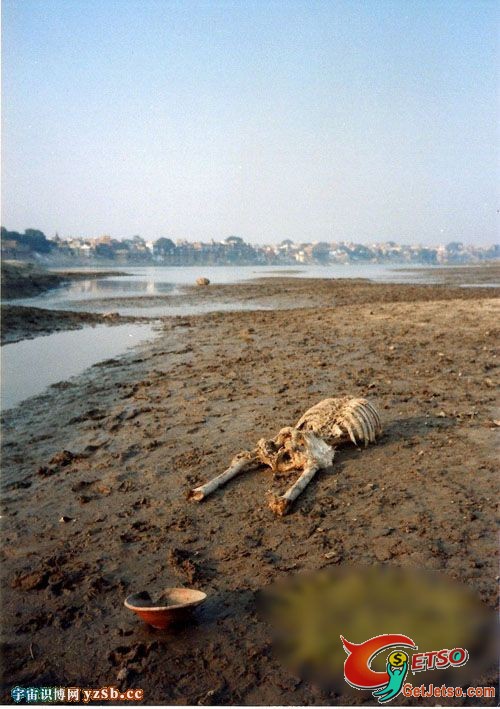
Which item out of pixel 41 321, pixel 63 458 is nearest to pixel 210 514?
pixel 63 458

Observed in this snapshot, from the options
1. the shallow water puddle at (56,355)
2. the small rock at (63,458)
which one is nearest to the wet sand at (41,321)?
the shallow water puddle at (56,355)

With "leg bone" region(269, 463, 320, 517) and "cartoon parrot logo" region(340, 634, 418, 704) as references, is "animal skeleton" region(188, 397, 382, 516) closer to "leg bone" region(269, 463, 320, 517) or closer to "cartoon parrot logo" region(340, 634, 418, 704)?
"leg bone" region(269, 463, 320, 517)

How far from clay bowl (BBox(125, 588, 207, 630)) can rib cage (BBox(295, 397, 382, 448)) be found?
2.76 meters

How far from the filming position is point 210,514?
4.74 m

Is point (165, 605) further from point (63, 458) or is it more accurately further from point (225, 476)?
point (63, 458)

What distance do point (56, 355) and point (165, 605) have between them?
1148cm

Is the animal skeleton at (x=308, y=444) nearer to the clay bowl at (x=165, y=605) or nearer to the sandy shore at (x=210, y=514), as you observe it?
the sandy shore at (x=210, y=514)

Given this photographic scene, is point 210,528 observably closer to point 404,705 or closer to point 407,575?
point 407,575

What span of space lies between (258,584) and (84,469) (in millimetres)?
3208

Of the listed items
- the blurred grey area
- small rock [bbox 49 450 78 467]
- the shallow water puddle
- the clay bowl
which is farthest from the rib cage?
the shallow water puddle

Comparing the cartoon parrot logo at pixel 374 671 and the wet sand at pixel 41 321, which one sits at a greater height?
the wet sand at pixel 41 321

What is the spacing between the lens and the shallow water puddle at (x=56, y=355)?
10555 millimetres

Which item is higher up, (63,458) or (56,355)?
Answer: (56,355)

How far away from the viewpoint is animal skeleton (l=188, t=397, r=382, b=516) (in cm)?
503
